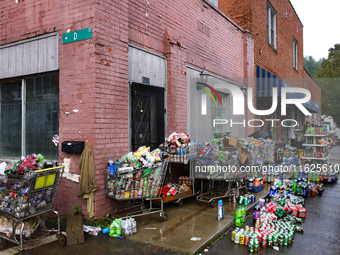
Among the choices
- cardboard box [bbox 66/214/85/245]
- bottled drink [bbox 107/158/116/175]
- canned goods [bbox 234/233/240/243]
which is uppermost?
bottled drink [bbox 107/158/116/175]

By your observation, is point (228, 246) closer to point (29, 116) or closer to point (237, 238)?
point (237, 238)

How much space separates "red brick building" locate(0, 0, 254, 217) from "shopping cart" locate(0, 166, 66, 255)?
0.85 meters

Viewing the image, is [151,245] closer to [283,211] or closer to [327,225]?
[283,211]

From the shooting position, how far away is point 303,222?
19.5 ft

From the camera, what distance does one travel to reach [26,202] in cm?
420

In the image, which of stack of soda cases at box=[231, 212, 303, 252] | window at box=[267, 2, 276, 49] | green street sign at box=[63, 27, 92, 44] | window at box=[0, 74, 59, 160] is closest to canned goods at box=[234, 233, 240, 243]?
stack of soda cases at box=[231, 212, 303, 252]

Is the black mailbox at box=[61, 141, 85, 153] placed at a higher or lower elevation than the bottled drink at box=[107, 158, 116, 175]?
higher

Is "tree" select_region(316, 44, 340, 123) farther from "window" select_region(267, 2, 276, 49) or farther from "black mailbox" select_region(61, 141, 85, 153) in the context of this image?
"black mailbox" select_region(61, 141, 85, 153)

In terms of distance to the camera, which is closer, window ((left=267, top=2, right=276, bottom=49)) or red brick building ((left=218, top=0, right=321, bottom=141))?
red brick building ((left=218, top=0, right=321, bottom=141))

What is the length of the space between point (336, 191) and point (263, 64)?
24.7ft

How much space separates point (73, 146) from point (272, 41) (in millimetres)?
14164

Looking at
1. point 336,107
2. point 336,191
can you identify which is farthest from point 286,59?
point 336,191

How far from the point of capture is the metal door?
6430 millimetres

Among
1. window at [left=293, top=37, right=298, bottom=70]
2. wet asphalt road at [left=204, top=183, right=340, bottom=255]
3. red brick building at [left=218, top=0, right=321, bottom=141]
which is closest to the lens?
wet asphalt road at [left=204, top=183, right=340, bottom=255]
